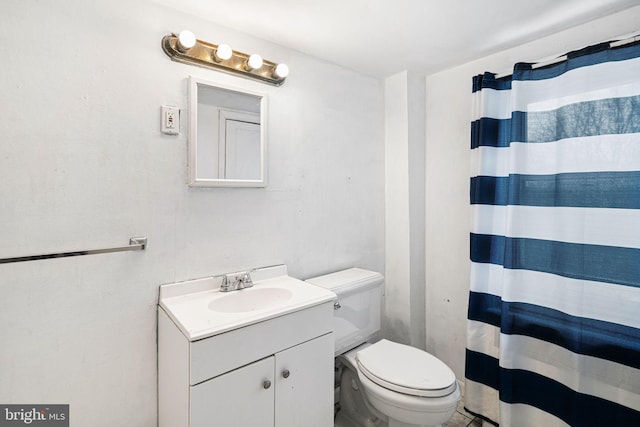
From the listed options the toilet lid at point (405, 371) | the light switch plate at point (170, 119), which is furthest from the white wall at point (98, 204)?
the toilet lid at point (405, 371)

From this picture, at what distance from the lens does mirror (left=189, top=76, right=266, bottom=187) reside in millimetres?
1358

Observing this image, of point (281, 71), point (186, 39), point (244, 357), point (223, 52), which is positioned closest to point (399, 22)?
point (281, 71)

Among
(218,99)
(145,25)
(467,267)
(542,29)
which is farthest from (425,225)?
(145,25)

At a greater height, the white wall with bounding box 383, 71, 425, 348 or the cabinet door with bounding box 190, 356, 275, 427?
the white wall with bounding box 383, 71, 425, 348

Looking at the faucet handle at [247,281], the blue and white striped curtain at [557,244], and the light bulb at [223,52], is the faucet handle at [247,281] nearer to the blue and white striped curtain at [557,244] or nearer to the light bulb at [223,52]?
the light bulb at [223,52]

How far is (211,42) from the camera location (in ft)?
4.69

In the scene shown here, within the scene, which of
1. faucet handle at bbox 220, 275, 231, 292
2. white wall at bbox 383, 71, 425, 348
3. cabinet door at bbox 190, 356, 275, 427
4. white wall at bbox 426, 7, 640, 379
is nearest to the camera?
cabinet door at bbox 190, 356, 275, 427

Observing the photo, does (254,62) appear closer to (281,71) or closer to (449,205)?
(281,71)

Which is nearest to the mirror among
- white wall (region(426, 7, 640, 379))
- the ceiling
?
the ceiling

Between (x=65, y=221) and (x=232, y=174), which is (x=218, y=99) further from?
(x=65, y=221)

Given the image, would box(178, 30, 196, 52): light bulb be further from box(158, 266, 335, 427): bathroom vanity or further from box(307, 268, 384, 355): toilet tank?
box(307, 268, 384, 355): toilet tank

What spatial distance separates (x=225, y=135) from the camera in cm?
146

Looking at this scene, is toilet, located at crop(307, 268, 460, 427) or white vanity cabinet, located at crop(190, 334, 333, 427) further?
toilet, located at crop(307, 268, 460, 427)

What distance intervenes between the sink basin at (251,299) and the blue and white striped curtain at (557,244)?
1.13 meters
